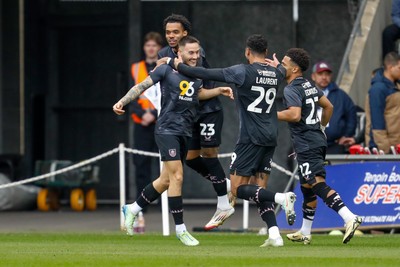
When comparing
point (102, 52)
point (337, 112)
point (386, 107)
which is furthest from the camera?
point (102, 52)

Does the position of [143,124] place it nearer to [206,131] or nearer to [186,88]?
[206,131]

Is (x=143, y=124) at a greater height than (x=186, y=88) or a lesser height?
lesser

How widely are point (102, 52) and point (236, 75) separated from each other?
11.8 metres

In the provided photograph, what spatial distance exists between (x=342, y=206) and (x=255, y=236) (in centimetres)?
266

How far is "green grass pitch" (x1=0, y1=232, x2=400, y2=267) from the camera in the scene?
14234 mm

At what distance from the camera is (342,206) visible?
656 inches

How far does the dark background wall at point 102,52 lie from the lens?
26562 mm

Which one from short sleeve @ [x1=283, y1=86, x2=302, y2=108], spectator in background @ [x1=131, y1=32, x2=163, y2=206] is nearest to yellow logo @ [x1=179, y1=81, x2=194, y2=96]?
short sleeve @ [x1=283, y1=86, x2=302, y2=108]

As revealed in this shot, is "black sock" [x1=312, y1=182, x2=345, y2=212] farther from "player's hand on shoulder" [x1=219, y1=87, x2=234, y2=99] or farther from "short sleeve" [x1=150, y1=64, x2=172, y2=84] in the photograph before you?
"short sleeve" [x1=150, y1=64, x2=172, y2=84]

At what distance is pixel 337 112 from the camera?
21250 millimetres

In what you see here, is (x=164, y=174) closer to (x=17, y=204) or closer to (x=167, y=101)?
(x=167, y=101)

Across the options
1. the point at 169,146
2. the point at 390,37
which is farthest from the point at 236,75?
the point at 390,37

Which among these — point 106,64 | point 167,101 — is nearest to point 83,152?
point 106,64

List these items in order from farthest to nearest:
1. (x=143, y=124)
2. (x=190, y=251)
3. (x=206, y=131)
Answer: (x=143, y=124) < (x=206, y=131) < (x=190, y=251)
